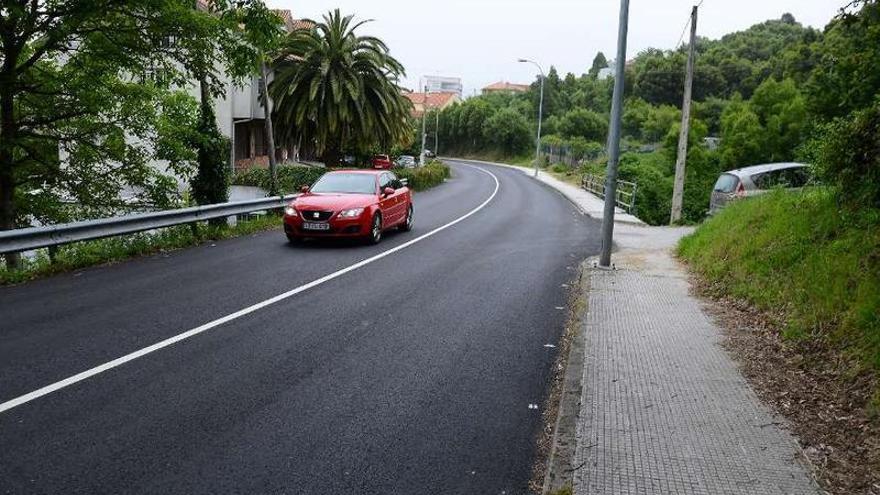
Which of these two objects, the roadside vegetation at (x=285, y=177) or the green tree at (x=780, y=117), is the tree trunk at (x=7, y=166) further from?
the green tree at (x=780, y=117)

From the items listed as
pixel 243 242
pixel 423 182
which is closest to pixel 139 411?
pixel 243 242

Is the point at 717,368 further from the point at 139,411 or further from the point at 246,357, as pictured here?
the point at 139,411

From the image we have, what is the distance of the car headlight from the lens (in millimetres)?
13391

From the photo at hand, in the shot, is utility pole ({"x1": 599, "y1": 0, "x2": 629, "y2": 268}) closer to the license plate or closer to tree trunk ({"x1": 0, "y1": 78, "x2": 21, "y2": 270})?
the license plate

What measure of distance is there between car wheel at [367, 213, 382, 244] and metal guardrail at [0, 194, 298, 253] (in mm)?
3314

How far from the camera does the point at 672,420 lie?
4875 millimetres

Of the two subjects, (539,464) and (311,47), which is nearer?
(539,464)

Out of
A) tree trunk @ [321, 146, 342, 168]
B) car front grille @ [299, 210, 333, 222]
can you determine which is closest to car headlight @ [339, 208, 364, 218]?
car front grille @ [299, 210, 333, 222]

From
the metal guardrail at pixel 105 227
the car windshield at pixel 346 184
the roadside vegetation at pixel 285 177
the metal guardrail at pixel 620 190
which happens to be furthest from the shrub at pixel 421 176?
the metal guardrail at pixel 105 227

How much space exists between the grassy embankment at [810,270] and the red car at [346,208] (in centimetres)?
644

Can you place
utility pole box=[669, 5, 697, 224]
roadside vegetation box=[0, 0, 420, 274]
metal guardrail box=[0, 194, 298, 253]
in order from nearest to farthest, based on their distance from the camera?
metal guardrail box=[0, 194, 298, 253]
roadside vegetation box=[0, 0, 420, 274]
utility pole box=[669, 5, 697, 224]

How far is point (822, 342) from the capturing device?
6.18 metres

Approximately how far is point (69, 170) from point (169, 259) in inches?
132

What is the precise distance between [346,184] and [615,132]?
6.17m
